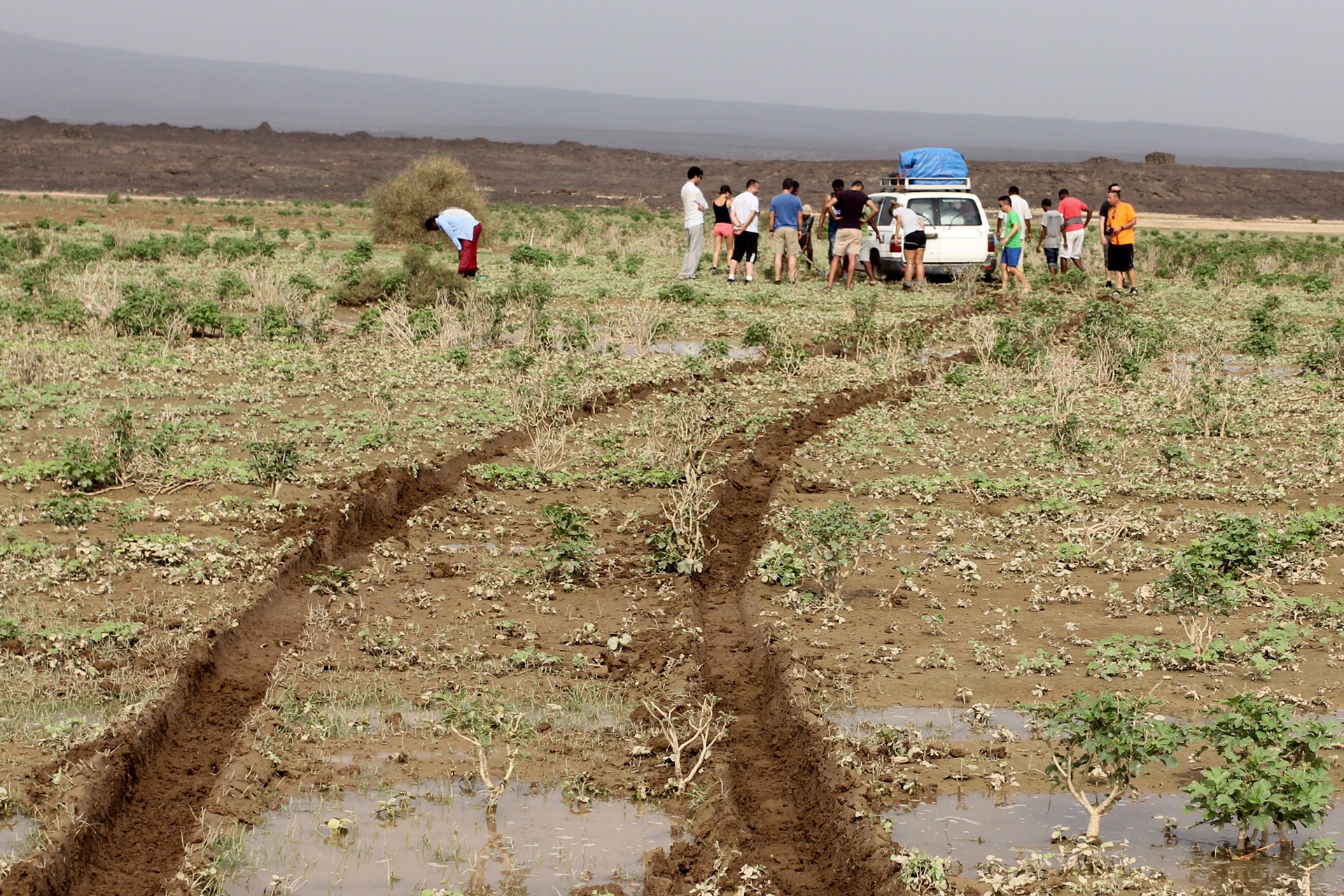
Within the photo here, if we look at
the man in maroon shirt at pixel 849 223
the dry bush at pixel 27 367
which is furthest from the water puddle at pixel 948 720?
the man in maroon shirt at pixel 849 223

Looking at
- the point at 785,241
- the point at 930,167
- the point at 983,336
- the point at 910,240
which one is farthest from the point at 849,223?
the point at 983,336

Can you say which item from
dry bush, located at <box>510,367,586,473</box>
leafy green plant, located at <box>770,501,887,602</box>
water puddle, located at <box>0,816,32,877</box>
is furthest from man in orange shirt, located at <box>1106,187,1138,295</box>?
water puddle, located at <box>0,816,32,877</box>

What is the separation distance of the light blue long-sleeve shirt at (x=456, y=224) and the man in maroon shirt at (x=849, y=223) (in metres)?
5.55

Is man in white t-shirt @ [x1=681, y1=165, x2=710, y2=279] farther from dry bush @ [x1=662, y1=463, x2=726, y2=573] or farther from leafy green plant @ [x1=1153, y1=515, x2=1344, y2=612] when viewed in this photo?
leafy green plant @ [x1=1153, y1=515, x2=1344, y2=612]

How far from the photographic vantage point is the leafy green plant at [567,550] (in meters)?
7.94

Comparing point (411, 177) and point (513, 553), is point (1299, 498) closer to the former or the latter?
point (513, 553)

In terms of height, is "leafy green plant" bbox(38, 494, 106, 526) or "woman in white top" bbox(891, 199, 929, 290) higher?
"woman in white top" bbox(891, 199, 929, 290)

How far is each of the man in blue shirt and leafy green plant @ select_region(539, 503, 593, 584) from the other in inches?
518

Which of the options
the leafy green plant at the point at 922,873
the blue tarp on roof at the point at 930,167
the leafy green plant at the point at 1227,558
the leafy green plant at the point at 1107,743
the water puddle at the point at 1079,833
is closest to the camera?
the leafy green plant at the point at 922,873

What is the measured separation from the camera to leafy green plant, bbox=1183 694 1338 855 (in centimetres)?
482

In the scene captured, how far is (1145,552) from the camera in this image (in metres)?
8.45

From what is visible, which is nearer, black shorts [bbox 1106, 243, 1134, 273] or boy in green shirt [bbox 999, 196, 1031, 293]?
boy in green shirt [bbox 999, 196, 1031, 293]

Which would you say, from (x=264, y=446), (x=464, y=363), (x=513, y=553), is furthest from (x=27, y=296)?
(x=513, y=553)

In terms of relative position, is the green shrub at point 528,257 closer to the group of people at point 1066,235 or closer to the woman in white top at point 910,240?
the woman in white top at point 910,240
